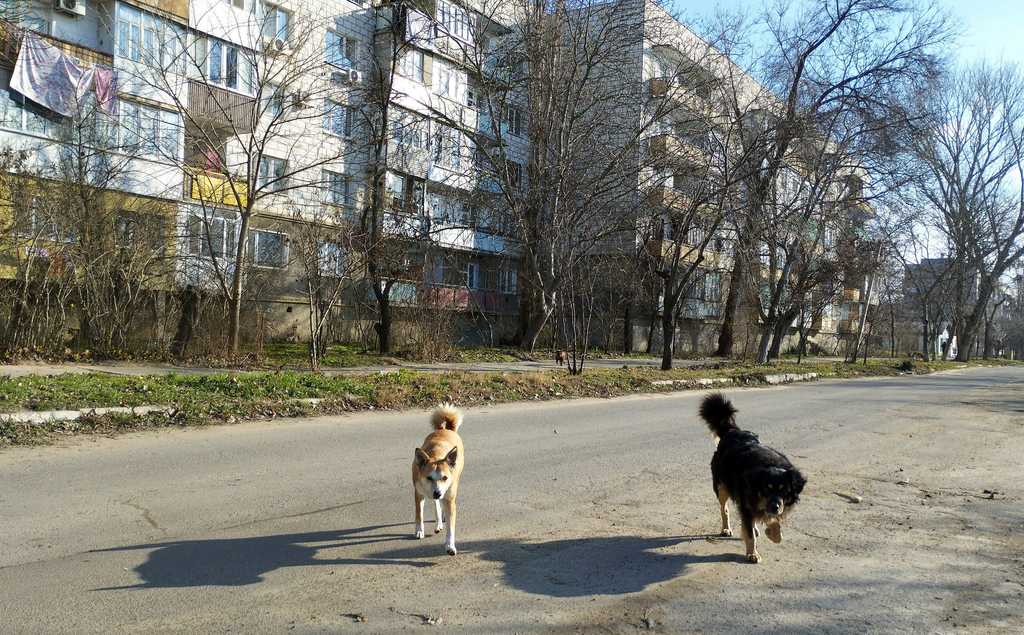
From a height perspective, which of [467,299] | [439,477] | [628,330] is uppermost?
[467,299]

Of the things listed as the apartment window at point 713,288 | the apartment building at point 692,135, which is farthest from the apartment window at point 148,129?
the apartment window at point 713,288

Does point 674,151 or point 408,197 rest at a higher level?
point 674,151

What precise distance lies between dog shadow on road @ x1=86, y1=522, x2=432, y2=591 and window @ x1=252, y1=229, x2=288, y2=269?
2144 centimetres

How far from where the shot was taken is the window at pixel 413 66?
33.0 metres

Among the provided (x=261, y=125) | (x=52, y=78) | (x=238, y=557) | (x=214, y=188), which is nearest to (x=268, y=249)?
(x=214, y=188)

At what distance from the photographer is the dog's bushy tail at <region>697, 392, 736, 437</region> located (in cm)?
615

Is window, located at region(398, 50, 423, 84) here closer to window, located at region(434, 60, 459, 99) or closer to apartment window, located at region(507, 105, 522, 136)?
window, located at region(434, 60, 459, 99)

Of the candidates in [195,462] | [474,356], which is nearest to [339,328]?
[474,356]

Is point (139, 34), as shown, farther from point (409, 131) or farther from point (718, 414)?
point (718, 414)

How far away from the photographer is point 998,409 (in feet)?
57.3

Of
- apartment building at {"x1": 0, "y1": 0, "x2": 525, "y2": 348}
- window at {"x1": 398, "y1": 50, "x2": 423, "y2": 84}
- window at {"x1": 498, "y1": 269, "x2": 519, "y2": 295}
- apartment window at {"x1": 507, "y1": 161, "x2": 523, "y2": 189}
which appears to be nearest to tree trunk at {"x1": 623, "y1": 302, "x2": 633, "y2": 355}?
window at {"x1": 498, "y1": 269, "x2": 519, "y2": 295}

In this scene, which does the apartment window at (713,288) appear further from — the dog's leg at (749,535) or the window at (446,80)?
the dog's leg at (749,535)

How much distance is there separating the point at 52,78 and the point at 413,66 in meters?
15.1

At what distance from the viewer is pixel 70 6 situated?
2380 cm
